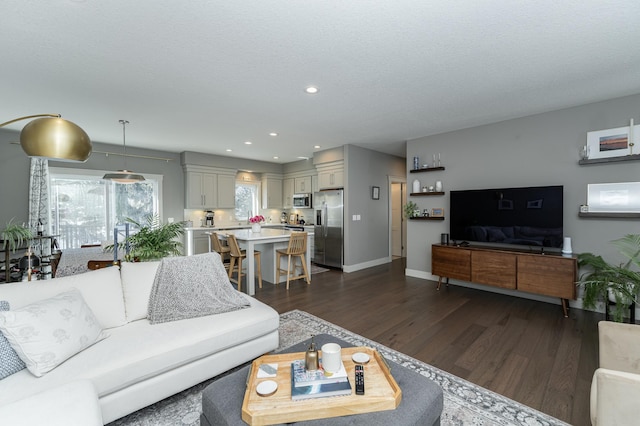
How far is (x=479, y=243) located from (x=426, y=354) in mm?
2781

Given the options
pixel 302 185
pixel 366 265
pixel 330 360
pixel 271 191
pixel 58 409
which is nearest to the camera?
pixel 58 409

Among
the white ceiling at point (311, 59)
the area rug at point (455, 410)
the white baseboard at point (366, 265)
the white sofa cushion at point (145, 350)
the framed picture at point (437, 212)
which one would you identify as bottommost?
the area rug at point (455, 410)

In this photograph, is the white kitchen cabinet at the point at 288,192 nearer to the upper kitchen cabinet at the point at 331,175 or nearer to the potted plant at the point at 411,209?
the upper kitchen cabinet at the point at 331,175

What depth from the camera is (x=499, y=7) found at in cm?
187

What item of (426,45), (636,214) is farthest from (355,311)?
(636,214)

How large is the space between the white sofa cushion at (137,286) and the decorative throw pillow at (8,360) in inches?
28.1

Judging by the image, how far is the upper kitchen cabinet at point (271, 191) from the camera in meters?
8.20

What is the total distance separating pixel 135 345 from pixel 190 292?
0.60m

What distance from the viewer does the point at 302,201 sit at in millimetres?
7605

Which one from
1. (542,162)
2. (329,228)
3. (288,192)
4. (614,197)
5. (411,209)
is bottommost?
(329,228)

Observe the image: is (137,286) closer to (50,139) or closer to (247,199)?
(50,139)

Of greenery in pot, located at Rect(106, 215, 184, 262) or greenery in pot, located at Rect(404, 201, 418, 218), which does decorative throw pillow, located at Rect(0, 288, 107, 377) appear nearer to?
greenery in pot, located at Rect(106, 215, 184, 262)

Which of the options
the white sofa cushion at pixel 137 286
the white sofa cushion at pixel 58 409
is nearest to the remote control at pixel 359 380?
the white sofa cushion at pixel 58 409

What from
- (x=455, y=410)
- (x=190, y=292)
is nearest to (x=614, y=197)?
(x=455, y=410)
